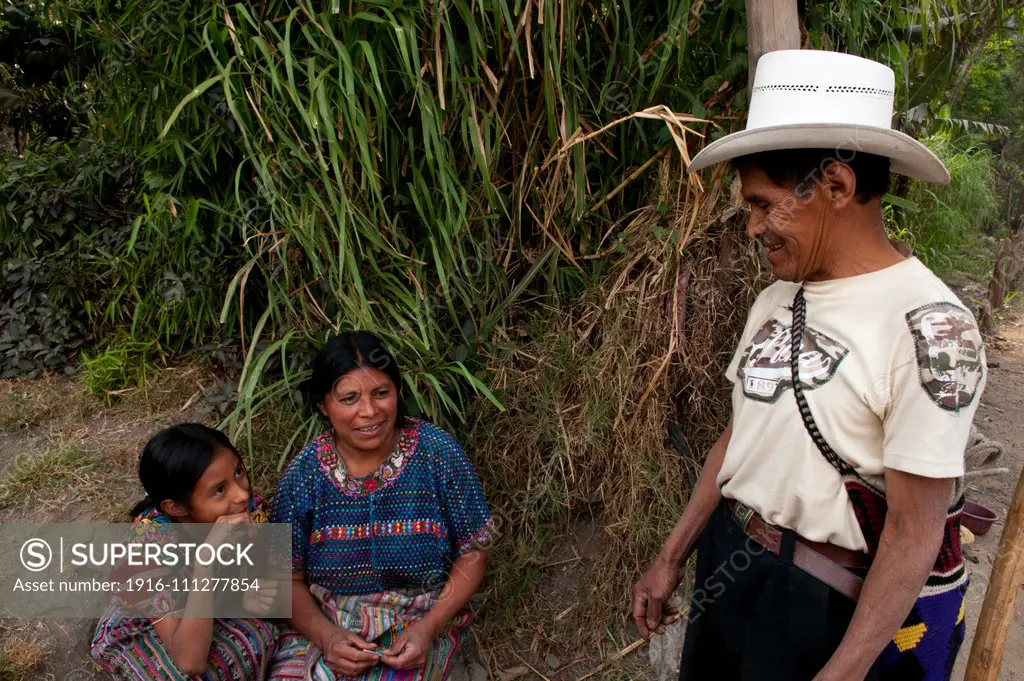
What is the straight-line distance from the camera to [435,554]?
2102 millimetres

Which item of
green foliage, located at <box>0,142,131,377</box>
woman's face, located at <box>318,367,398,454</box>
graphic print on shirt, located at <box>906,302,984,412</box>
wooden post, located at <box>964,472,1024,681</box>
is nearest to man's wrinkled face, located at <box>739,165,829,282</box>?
graphic print on shirt, located at <box>906,302,984,412</box>

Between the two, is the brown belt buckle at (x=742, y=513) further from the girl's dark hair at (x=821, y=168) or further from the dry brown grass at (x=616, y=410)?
the dry brown grass at (x=616, y=410)

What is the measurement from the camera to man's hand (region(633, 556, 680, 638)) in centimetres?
167

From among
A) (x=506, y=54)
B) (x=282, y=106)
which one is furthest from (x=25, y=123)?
(x=506, y=54)

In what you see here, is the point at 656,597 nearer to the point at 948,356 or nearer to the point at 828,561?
the point at 828,561

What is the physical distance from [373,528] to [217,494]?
17.2 inches

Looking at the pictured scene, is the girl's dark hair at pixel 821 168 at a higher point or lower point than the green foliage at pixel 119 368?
higher

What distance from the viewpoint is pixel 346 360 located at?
200cm

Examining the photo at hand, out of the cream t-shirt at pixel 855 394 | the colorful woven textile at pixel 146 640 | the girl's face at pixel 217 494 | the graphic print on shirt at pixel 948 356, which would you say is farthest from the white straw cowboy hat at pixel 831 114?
the colorful woven textile at pixel 146 640

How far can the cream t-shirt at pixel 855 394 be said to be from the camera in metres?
1.07

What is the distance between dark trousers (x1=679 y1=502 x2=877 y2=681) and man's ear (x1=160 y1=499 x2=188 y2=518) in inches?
50.6

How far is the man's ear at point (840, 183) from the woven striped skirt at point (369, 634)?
1.55 m

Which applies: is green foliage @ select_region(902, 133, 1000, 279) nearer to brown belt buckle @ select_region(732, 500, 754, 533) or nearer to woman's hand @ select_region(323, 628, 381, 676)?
brown belt buckle @ select_region(732, 500, 754, 533)

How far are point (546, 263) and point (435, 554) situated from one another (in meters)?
1.17
